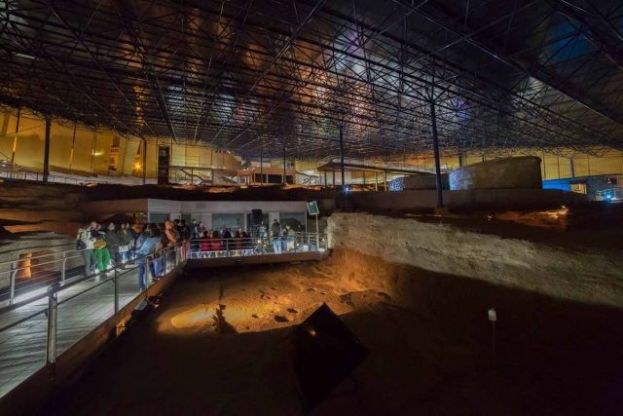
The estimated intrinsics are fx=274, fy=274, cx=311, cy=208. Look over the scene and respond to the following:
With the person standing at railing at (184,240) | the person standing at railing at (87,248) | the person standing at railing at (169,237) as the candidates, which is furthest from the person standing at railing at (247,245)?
the person standing at railing at (87,248)

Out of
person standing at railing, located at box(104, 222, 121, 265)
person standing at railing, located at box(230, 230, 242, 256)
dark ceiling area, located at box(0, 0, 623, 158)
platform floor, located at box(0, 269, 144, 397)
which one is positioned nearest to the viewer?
platform floor, located at box(0, 269, 144, 397)

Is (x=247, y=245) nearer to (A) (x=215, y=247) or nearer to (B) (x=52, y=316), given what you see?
(A) (x=215, y=247)

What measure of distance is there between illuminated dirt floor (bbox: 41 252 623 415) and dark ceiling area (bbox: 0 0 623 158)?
8963 mm

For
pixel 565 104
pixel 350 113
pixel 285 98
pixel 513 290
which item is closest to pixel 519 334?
pixel 513 290

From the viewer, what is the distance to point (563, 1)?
323 inches

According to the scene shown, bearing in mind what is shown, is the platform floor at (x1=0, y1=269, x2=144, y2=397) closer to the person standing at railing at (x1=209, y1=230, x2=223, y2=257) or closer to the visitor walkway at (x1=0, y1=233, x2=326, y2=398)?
the visitor walkway at (x1=0, y1=233, x2=326, y2=398)

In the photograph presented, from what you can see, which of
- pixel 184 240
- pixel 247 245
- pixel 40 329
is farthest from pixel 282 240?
pixel 40 329

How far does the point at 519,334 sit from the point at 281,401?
4.88 meters

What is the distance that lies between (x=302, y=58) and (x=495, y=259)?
441 inches

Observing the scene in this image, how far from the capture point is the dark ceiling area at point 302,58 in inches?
366

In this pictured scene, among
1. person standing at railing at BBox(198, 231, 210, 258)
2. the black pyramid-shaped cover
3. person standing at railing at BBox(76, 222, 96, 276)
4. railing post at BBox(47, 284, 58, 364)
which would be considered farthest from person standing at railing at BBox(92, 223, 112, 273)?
the black pyramid-shaped cover

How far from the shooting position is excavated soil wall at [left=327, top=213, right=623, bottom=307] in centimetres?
503

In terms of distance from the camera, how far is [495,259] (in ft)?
22.3

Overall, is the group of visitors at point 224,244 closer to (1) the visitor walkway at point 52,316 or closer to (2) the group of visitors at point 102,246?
(1) the visitor walkway at point 52,316
